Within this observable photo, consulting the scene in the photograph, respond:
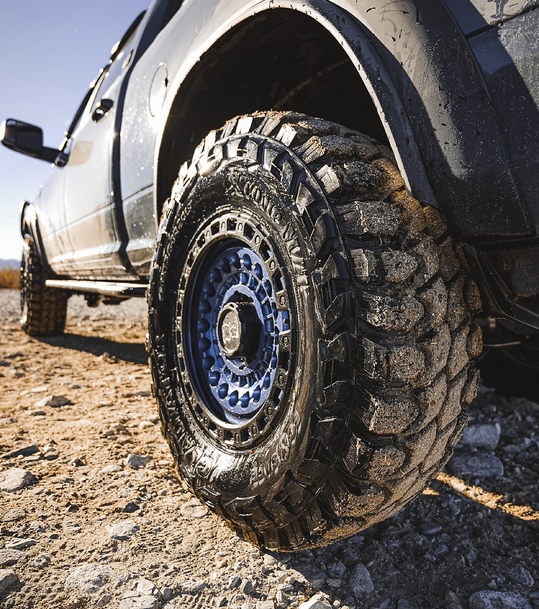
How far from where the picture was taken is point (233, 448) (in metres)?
1.24

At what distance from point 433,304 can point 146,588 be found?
0.94 meters

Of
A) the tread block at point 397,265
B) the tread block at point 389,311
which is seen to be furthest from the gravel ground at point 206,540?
the tread block at point 397,265

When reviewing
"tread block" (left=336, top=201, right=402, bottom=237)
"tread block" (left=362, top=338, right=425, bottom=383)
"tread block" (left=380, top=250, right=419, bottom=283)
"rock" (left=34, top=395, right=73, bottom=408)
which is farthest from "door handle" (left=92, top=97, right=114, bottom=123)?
"tread block" (left=362, top=338, right=425, bottom=383)

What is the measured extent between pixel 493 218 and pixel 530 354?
1.49m

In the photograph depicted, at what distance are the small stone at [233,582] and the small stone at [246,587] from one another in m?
0.01

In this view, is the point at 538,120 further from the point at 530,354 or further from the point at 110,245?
the point at 110,245

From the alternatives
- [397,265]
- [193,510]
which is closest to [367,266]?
[397,265]

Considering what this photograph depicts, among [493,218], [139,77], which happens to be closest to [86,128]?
[139,77]

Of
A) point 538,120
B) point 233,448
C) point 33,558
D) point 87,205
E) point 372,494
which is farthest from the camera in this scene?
point 87,205

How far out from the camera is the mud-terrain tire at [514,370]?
2.03m

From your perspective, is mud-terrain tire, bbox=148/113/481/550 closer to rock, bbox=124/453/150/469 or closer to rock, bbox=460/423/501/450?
rock, bbox=124/453/150/469

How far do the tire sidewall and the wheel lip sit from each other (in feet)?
0.04

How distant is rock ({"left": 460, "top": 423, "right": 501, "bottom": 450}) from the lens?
1819 mm

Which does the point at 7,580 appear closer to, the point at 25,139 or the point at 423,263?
the point at 423,263
